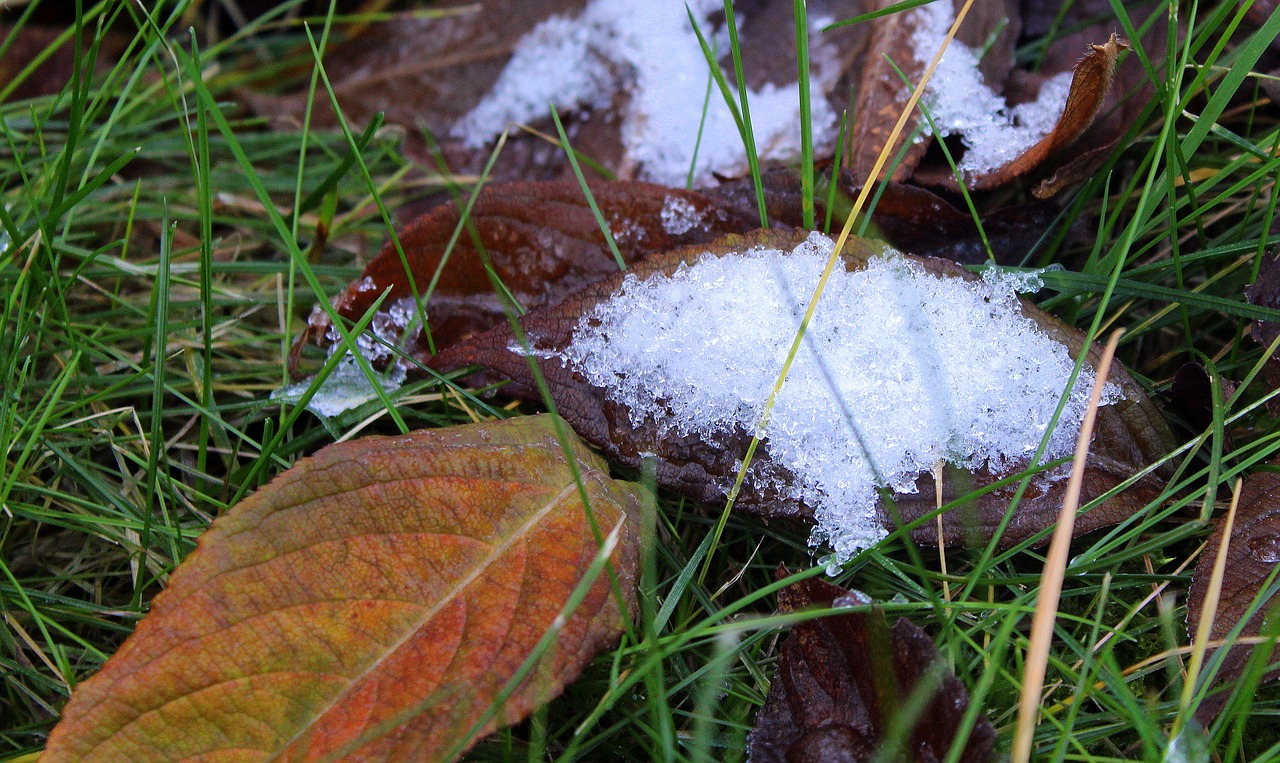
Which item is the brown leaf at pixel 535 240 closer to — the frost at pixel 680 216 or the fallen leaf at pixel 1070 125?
the frost at pixel 680 216

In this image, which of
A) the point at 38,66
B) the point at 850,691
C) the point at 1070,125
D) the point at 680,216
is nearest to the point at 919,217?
the point at 1070,125

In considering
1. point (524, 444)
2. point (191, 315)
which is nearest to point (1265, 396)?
point (524, 444)

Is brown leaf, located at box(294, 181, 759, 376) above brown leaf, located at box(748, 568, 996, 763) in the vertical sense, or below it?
above

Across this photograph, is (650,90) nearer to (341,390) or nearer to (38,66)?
(341,390)

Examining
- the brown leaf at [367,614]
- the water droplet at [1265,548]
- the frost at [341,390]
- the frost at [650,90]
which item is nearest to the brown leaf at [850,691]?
the brown leaf at [367,614]

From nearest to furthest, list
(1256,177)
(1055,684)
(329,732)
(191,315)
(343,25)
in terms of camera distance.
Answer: (329,732), (1055,684), (1256,177), (191,315), (343,25)

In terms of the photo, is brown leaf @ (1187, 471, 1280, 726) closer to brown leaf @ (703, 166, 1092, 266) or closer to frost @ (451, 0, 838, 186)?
brown leaf @ (703, 166, 1092, 266)

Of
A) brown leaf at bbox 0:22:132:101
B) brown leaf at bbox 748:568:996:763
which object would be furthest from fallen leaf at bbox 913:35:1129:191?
brown leaf at bbox 0:22:132:101

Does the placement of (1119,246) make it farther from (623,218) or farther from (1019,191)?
(623,218)
